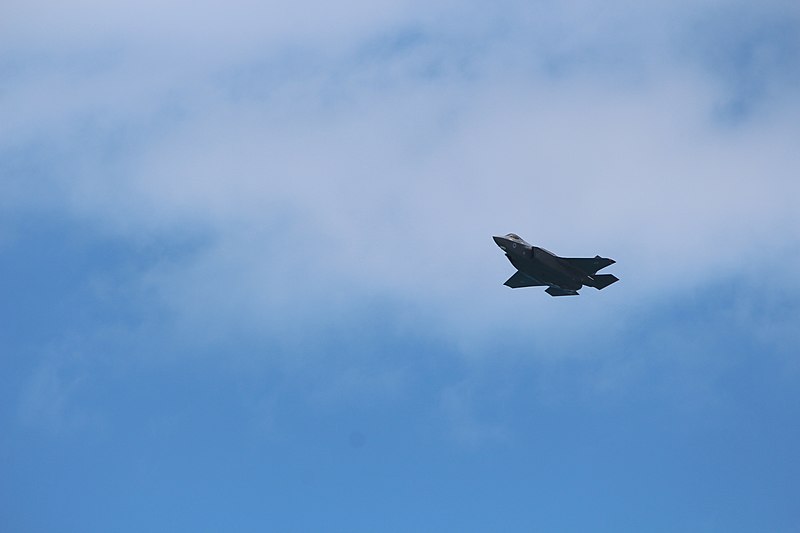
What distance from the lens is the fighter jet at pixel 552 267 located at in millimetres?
142500

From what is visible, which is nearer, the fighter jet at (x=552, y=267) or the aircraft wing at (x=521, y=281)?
the fighter jet at (x=552, y=267)

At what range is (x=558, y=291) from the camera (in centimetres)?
14888

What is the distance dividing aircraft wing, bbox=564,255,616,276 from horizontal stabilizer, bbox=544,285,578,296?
4.14m

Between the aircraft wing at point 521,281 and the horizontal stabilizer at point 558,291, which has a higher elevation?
the aircraft wing at point 521,281

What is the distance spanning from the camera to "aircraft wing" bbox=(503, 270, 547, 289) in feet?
483

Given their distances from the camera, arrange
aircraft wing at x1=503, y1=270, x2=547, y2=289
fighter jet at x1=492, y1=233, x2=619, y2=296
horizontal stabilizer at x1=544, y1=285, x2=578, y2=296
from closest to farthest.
→ fighter jet at x1=492, y1=233, x2=619, y2=296 < aircraft wing at x1=503, y1=270, x2=547, y2=289 < horizontal stabilizer at x1=544, y1=285, x2=578, y2=296

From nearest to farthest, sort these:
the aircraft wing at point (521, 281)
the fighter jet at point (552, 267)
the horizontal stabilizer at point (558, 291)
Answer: the fighter jet at point (552, 267), the aircraft wing at point (521, 281), the horizontal stabilizer at point (558, 291)

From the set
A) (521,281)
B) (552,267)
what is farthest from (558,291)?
(552,267)

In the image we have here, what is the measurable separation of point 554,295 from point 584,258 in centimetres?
787

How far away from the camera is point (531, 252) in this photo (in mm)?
142625

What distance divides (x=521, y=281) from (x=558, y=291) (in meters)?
4.22

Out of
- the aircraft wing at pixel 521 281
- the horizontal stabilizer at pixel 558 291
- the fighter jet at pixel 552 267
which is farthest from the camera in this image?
the horizontal stabilizer at pixel 558 291

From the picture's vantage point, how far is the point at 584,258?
472ft

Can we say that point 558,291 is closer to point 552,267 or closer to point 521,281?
point 521,281
